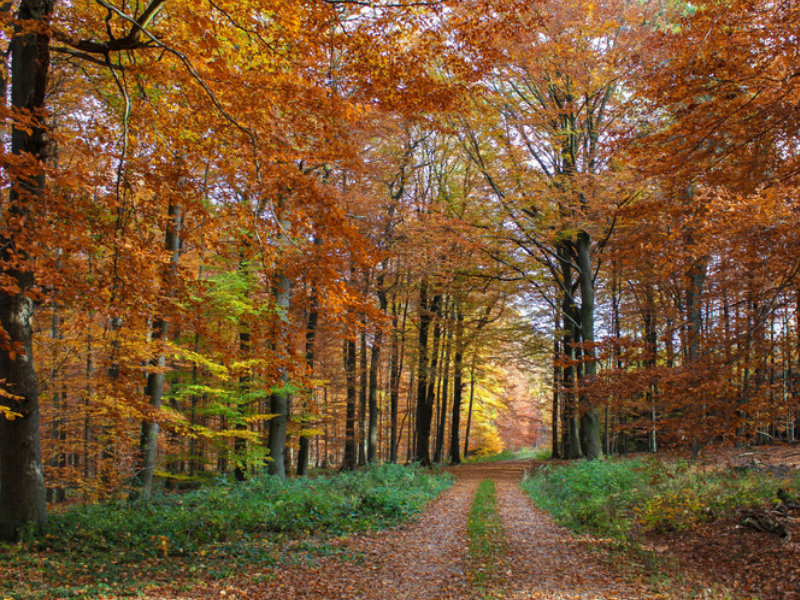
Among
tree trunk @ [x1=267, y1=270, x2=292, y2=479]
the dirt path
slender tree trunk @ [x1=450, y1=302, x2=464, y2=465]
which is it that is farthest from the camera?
slender tree trunk @ [x1=450, y1=302, x2=464, y2=465]

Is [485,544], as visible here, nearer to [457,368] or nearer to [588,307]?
[588,307]

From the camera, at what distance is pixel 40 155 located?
22.2 ft

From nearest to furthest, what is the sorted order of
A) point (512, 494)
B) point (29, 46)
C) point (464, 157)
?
point (29, 46) → point (512, 494) → point (464, 157)

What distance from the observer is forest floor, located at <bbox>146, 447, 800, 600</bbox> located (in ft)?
17.6

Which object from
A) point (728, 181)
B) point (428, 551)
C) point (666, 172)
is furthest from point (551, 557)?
point (728, 181)

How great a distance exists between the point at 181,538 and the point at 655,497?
299 inches

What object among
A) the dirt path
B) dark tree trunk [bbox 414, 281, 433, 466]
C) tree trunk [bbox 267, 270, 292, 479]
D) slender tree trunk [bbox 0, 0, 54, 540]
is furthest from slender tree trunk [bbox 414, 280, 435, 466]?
slender tree trunk [bbox 0, 0, 54, 540]

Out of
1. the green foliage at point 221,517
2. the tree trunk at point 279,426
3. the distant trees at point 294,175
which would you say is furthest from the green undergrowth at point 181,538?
the tree trunk at point 279,426

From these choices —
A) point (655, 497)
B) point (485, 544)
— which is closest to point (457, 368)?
A: point (655, 497)

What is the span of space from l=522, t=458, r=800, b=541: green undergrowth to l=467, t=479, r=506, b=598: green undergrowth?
4.13ft

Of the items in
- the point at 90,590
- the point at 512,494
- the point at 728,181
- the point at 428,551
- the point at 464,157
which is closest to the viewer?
the point at 90,590

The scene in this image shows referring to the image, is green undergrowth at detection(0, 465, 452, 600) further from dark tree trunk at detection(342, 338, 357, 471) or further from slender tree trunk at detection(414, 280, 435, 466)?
slender tree trunk at detection(414, 280, 435, 466)

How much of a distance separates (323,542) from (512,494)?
304 inches

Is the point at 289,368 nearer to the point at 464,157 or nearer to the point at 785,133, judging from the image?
the point at 785,133
